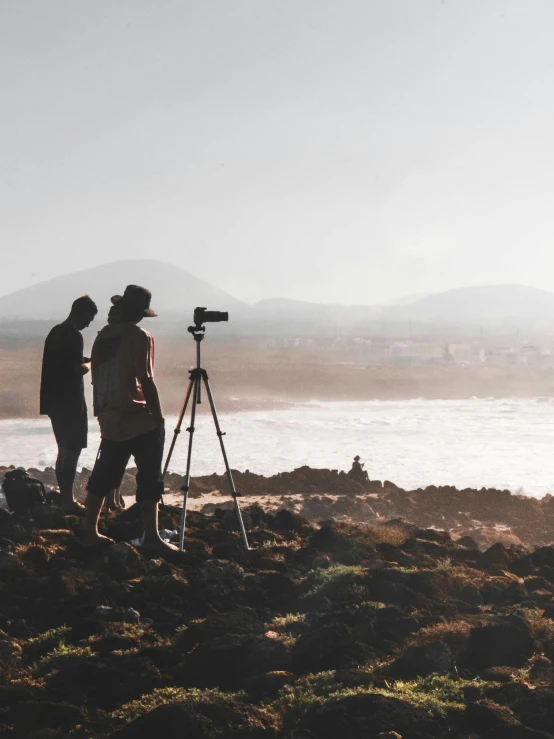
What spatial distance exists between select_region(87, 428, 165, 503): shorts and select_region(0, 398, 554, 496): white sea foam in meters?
12.4

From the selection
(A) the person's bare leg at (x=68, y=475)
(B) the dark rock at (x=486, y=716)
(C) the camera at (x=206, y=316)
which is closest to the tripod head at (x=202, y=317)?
(C) the camera at (x=206, y=316)

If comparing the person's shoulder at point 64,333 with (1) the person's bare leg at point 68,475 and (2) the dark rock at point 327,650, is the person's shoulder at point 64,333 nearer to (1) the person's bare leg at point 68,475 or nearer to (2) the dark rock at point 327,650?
(1) the person's bare leg at point 68,475

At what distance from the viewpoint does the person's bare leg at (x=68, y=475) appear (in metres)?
8.03

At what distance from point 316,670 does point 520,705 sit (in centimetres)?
120

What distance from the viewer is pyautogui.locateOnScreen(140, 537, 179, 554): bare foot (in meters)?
7.02

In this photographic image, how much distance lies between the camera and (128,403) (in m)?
6.52

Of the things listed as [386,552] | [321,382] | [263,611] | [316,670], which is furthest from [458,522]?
[321,382]

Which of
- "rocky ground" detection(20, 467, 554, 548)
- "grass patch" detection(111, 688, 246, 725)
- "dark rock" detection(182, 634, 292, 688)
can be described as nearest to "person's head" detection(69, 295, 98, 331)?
"dark rock" detection(182, 634, 292, 688)

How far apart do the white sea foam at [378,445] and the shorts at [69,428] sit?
11.0 metres

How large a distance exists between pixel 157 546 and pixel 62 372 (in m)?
1.93

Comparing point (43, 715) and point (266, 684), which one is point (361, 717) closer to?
point (266, 684)

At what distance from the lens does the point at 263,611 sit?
6328 millimetres

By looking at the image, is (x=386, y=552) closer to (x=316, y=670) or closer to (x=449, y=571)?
(x=449, y=571)

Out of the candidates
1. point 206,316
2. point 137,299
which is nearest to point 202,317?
point 206,316
